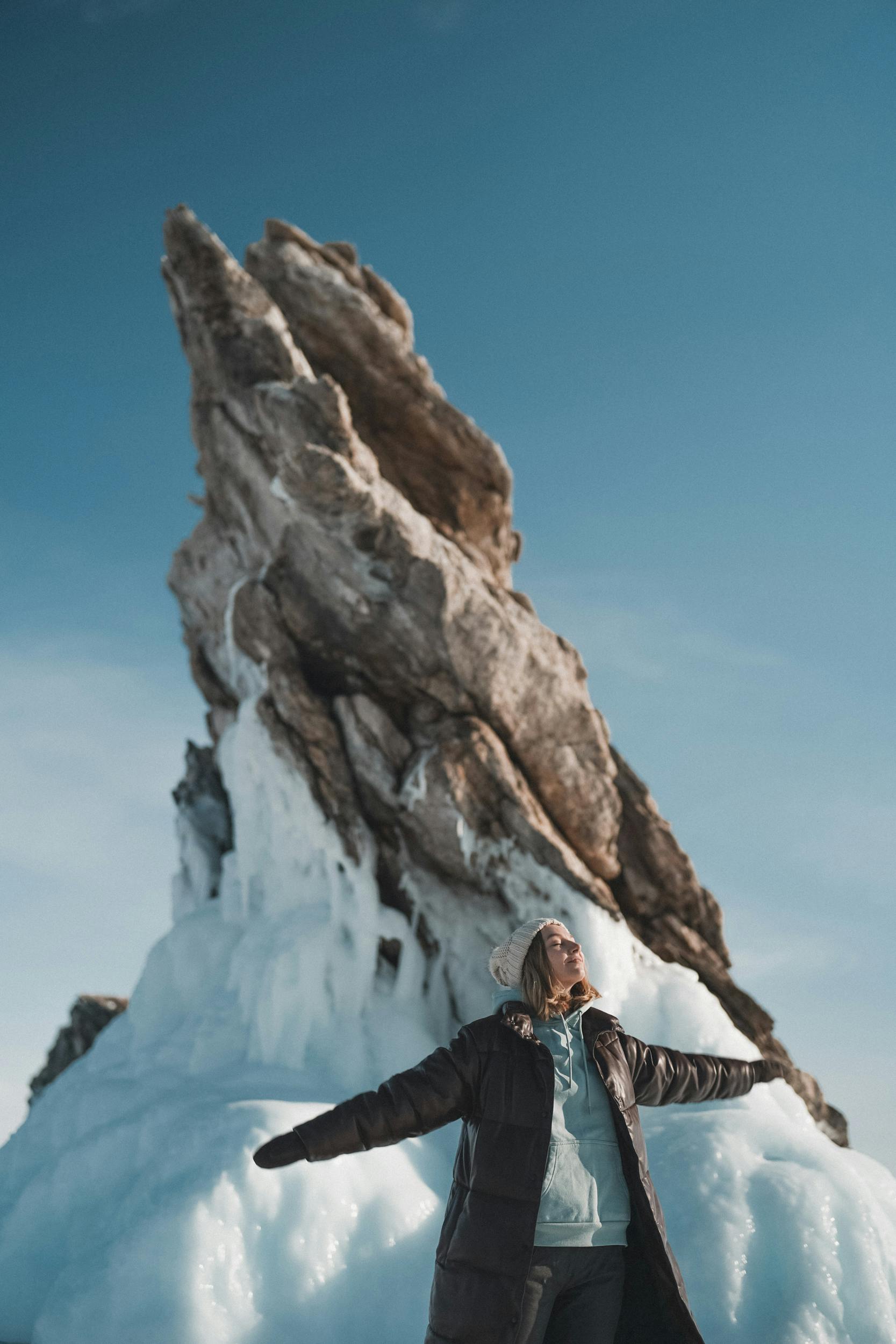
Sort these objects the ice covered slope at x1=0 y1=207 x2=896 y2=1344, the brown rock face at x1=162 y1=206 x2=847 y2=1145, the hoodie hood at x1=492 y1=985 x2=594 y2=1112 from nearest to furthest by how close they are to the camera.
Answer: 1. the hoodie hood at x1=492 y1=985 x2=594 y2=1112
2. the ice covered slope at x1=0 y1=207 x2=896 y2=1344
3. the brown rock face at x1=162 y1=206 x2=847 y2=1145

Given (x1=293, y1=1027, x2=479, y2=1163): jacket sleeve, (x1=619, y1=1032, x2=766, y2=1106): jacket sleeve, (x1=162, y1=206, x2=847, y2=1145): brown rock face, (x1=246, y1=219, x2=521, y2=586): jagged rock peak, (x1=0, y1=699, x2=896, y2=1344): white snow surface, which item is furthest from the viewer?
(x1=246, y1=219, x2=521, y2=586): jagged rock peak

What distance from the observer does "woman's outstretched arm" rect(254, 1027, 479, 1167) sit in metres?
2.94

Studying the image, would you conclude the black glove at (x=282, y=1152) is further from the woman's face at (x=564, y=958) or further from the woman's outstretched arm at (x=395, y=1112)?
the woman's face at (x=564, y=958)

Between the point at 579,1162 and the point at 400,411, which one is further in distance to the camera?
the point at 400,411

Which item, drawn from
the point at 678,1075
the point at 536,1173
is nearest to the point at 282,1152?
the point at 536,1173

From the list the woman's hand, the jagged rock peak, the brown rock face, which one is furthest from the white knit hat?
the jagged rock peak

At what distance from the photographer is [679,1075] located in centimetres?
345

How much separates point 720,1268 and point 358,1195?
2.31m

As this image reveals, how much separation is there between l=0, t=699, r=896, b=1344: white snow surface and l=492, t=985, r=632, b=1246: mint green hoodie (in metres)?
2.81

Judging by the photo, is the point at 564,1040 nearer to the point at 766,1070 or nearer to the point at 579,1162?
the point at 579,1162

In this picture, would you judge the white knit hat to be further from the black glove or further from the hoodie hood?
the black glove

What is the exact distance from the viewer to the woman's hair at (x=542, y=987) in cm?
322

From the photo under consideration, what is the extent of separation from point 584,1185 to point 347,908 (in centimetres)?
720

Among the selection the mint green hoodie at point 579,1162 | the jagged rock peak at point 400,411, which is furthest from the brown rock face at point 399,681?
the mint green hoodie at point 579,1162
